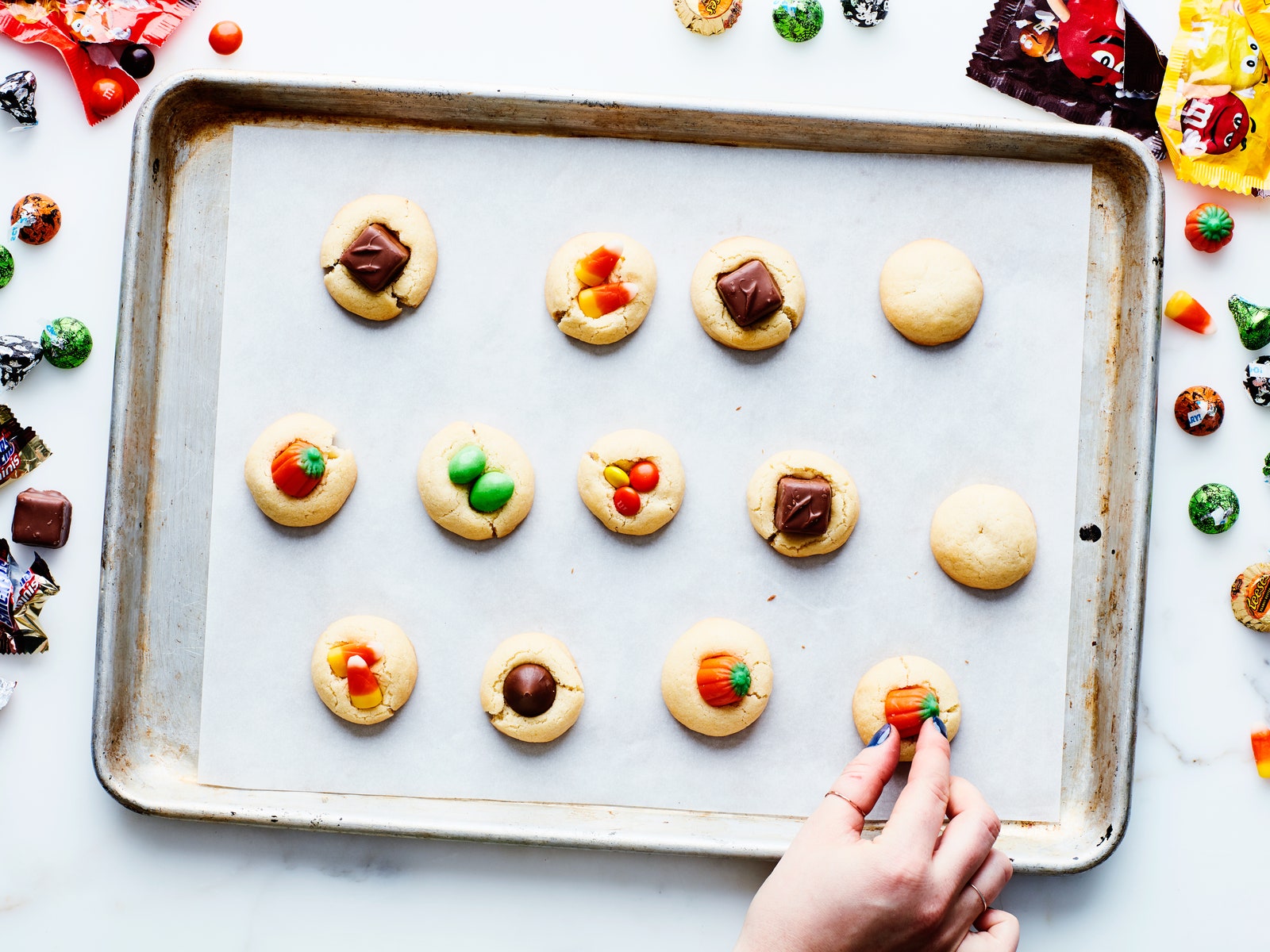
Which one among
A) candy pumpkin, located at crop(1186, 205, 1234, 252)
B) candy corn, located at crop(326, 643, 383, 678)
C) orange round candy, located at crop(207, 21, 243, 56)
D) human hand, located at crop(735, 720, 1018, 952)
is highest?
orange round candy, located at crop(207, 21, 243, 56)

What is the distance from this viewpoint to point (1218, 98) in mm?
2455

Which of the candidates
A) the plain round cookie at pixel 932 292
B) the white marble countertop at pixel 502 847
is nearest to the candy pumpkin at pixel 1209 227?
the white marble countertop at pixel 502 847

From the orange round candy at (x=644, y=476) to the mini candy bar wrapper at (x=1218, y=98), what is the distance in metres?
1.60

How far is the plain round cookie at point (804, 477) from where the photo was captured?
2396 mm

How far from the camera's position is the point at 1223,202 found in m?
2.52

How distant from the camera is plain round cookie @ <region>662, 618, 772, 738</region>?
2365mm

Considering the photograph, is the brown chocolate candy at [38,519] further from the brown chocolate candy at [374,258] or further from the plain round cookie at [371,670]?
the brown chocolate candy at [374,258]

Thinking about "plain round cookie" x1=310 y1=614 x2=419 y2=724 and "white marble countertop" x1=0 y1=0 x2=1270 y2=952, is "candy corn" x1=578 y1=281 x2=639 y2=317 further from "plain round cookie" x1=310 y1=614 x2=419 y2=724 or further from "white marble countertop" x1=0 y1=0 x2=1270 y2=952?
"plain round cookie" x1=310 y1=614 x2=419 y2=724

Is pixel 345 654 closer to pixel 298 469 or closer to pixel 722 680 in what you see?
pixel 298 469

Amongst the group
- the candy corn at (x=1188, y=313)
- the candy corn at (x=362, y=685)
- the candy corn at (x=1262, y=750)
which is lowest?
the candy corn at (x=1262, y=750)

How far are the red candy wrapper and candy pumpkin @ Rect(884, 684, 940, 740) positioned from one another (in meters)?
2.51

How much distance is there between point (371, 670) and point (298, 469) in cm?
53

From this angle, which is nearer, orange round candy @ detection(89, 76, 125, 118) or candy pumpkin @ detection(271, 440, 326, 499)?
candy pumpkin @ detection(271, 440, 326, 499)

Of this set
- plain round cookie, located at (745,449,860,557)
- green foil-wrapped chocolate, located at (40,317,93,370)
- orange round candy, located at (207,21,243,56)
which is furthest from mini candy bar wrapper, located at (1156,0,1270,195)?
green foil-wrapped chocolate, located at (40,317,93,370)
